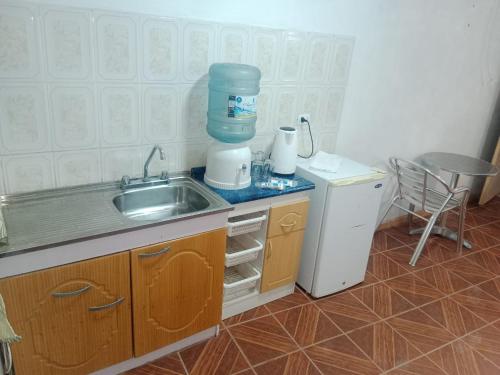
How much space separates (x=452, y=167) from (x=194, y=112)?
2.21 metres

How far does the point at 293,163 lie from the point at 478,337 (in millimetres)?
1476

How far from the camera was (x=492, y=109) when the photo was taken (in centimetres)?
392

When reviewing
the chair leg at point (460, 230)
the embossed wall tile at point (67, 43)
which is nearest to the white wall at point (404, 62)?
the embossed wall tile at point (67, 43)

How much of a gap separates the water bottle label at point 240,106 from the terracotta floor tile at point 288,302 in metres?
1.16

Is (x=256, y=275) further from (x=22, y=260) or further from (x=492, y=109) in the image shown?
(x=492, y=109)

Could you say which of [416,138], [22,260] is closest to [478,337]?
[416,138]

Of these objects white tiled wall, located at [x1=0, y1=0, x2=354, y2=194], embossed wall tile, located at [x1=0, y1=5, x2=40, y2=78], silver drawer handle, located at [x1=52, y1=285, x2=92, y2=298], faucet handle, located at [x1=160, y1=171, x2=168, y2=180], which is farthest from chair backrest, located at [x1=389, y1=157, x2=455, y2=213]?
embossed wall tile, located at [x1=0, y1=5, x2=40, y2=78]

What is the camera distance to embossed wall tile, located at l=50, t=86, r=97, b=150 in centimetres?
171

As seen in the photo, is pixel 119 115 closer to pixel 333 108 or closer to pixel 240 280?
pixel 240 280

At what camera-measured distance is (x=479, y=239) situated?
346 cm

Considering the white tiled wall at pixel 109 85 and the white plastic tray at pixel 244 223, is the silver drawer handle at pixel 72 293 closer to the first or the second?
the white tiled wall at pixel 109 85

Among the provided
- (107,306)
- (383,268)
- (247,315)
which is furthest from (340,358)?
(107,306)

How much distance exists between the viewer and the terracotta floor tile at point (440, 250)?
3.10 meters

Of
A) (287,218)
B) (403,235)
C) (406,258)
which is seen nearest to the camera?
(287,218)
